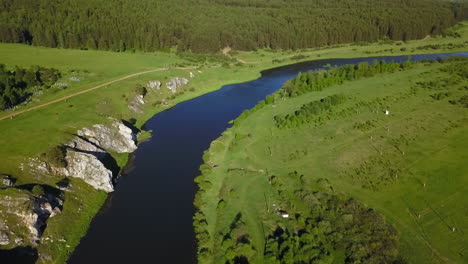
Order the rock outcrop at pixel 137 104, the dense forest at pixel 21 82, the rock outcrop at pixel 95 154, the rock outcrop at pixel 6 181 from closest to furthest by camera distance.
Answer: the rock outcrop at pixel 6 181
the rock outcrop at pixel 95 154
the dense forest at pixel 21 82
the rock outcrop at pixel 137 104

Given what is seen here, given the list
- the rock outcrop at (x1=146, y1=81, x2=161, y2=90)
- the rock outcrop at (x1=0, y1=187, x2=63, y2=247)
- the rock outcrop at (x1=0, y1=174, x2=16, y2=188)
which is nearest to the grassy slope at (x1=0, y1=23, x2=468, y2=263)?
the rock outcrop at (x1=0, y1=174, x2=16, y2=188)

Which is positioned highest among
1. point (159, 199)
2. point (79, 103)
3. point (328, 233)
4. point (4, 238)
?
point (79, 103)

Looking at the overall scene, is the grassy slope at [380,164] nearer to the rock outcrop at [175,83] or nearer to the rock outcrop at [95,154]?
the rock outcrop at [95,154]

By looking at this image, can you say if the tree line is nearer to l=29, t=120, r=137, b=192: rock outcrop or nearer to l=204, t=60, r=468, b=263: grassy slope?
l=204, t=60, r=468, b=263: grassy slope

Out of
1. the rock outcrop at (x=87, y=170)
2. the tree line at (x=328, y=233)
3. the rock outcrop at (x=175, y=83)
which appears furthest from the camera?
the rock outcrop at (x=175, y=83)

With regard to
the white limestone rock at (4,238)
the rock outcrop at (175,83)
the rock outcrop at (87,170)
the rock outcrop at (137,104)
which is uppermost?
the rock outcrop at (175,83)

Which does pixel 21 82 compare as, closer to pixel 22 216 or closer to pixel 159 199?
pixel 22 216

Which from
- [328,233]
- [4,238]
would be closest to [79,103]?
[4,238]

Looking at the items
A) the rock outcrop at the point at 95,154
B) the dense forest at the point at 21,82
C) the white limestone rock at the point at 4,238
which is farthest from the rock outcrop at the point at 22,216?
the dense forest at the point at 21,82
